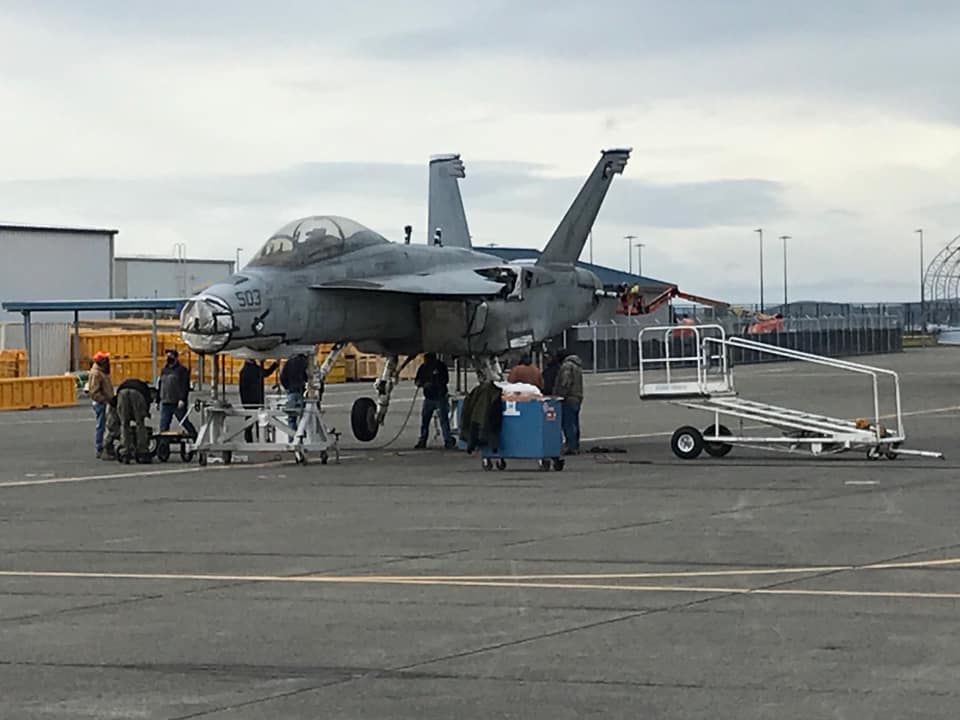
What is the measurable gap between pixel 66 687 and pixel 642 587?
4.89 metres

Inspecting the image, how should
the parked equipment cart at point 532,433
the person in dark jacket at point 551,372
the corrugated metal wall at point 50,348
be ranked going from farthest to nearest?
the corrugated metal wall at point 50,348 → the person in dark jacket at point 551,372 → the parked equipment cart at point 532,433

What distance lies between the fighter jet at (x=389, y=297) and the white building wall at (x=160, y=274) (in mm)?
64419

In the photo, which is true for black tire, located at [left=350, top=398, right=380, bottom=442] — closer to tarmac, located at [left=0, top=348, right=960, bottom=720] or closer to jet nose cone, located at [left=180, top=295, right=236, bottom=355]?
tarmac, located at [left=0, top=348, right=960, bottom=720]

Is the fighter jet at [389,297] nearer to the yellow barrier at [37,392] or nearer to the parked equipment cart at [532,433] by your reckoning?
the parked equipment cart at [532,433]

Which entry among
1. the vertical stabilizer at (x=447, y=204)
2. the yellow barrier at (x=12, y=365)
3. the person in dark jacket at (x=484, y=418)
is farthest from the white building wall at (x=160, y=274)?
the person in dark jacket at (x=484, y=418)

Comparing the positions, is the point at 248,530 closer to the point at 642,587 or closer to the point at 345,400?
the point at 642,587

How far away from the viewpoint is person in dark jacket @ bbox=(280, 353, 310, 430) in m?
26.1

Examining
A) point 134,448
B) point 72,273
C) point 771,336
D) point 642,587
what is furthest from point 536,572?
point 771,336

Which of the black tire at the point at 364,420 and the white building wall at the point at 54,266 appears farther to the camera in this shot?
the white building wall at the point at 54,266

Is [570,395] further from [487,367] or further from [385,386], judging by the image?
[385,386]

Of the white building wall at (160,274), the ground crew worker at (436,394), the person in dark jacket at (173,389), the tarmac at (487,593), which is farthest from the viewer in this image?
the white building wall at (160,274)

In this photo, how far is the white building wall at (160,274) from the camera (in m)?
A: 93.7

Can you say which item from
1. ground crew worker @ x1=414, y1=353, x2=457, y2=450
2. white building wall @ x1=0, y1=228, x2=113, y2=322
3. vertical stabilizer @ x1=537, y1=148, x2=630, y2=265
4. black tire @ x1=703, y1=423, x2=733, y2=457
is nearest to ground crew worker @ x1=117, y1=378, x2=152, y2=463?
ground crew worker @ x1=414, y1=353, x2=457, y2=450

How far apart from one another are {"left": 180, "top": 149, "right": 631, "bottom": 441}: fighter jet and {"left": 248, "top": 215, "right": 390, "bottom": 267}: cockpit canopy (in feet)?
0.05
